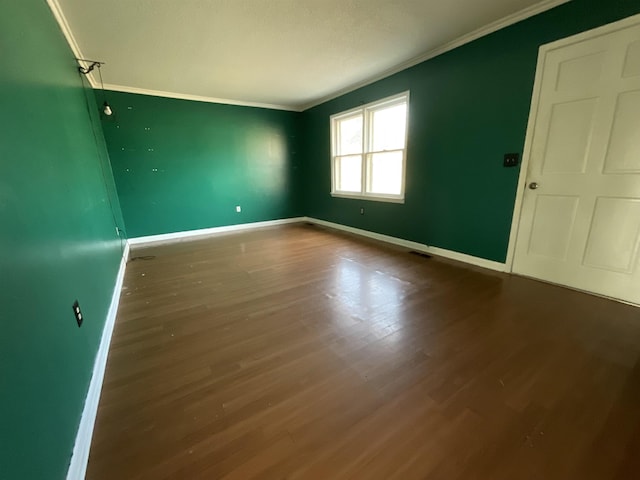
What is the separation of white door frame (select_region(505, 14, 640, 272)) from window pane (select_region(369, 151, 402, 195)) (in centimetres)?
160

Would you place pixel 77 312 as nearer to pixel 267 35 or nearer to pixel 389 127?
pixel 267 35

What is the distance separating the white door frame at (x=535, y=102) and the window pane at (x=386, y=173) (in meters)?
1.60

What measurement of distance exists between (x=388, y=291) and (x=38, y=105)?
271 cm

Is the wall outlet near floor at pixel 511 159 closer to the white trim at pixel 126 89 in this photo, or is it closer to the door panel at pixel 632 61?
the door panel at pixel 632 61

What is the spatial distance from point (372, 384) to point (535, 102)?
9.58ft

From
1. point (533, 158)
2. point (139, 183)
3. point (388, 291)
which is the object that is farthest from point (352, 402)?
point (139, 183)

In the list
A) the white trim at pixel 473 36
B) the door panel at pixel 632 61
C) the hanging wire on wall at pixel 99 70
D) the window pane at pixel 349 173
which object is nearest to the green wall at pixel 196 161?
the hanging wire on wall at pixel 99 70

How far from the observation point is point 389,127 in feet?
13.6

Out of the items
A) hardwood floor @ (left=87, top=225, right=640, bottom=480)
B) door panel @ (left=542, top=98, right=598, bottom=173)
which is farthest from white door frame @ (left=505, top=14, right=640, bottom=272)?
hardwood floor @ (left=87, top=225, right=640, bottom=480)

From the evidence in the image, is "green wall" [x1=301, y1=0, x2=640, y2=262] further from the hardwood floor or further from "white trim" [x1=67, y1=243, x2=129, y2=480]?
"white trim" [x1=67, y1=243, x2=129, y2=480]

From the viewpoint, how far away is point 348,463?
3.41 ft

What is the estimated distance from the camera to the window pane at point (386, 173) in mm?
4070

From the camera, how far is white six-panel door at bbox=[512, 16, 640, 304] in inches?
81.5

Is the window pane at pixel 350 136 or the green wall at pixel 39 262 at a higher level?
the window pane at pixel 350 136
